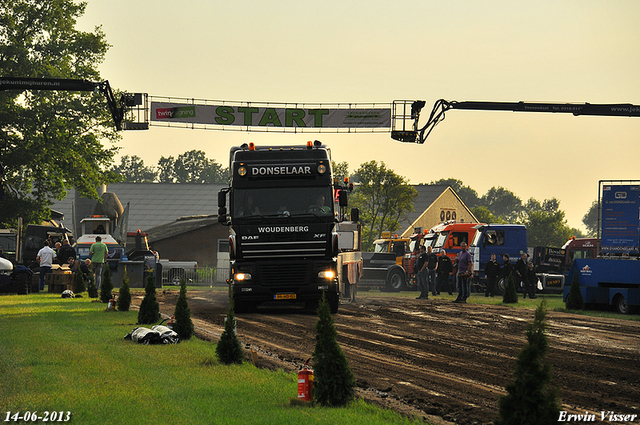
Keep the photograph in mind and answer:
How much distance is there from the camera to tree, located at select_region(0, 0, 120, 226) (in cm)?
4038

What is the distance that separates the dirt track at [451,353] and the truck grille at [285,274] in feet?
3.05

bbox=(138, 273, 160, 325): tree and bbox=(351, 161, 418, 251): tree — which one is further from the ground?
bbox=(351, 161, 418, 251): tree

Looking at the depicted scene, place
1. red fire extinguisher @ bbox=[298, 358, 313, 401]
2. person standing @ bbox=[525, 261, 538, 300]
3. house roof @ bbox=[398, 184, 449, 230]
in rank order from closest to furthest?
red fire extinguisher @ bbox=[298, 358, 313, 401], person standing @ bbox=[525, 261, 538, 300], house roof @ bbox=[398, 184, 449, 230]

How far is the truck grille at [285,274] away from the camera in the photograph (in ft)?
60.1

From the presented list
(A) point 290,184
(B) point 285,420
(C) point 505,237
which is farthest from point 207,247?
(B) point 285,420

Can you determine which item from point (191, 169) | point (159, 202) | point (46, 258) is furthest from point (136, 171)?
point (46, 258)

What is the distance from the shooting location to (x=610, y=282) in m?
21.9

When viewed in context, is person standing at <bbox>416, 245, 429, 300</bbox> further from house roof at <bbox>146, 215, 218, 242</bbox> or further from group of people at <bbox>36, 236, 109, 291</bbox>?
house roof at <bbox>146, 215, 218, 242</bbox>

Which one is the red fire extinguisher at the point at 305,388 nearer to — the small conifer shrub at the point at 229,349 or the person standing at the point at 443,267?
the small conifer shrub at the point at 229,349

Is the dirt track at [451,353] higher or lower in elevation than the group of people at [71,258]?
lower

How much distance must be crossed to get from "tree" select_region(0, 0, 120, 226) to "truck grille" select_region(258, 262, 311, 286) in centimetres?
2627

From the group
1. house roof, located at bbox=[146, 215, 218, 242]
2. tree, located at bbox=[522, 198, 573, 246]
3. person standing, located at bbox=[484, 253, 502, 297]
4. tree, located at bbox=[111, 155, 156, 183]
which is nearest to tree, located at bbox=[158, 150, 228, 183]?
tree, located at bbox=[111, 155, 156, 183]

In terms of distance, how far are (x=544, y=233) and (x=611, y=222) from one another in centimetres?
9069

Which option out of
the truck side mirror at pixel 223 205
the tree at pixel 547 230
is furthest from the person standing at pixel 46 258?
the tree at pixel 547 230
